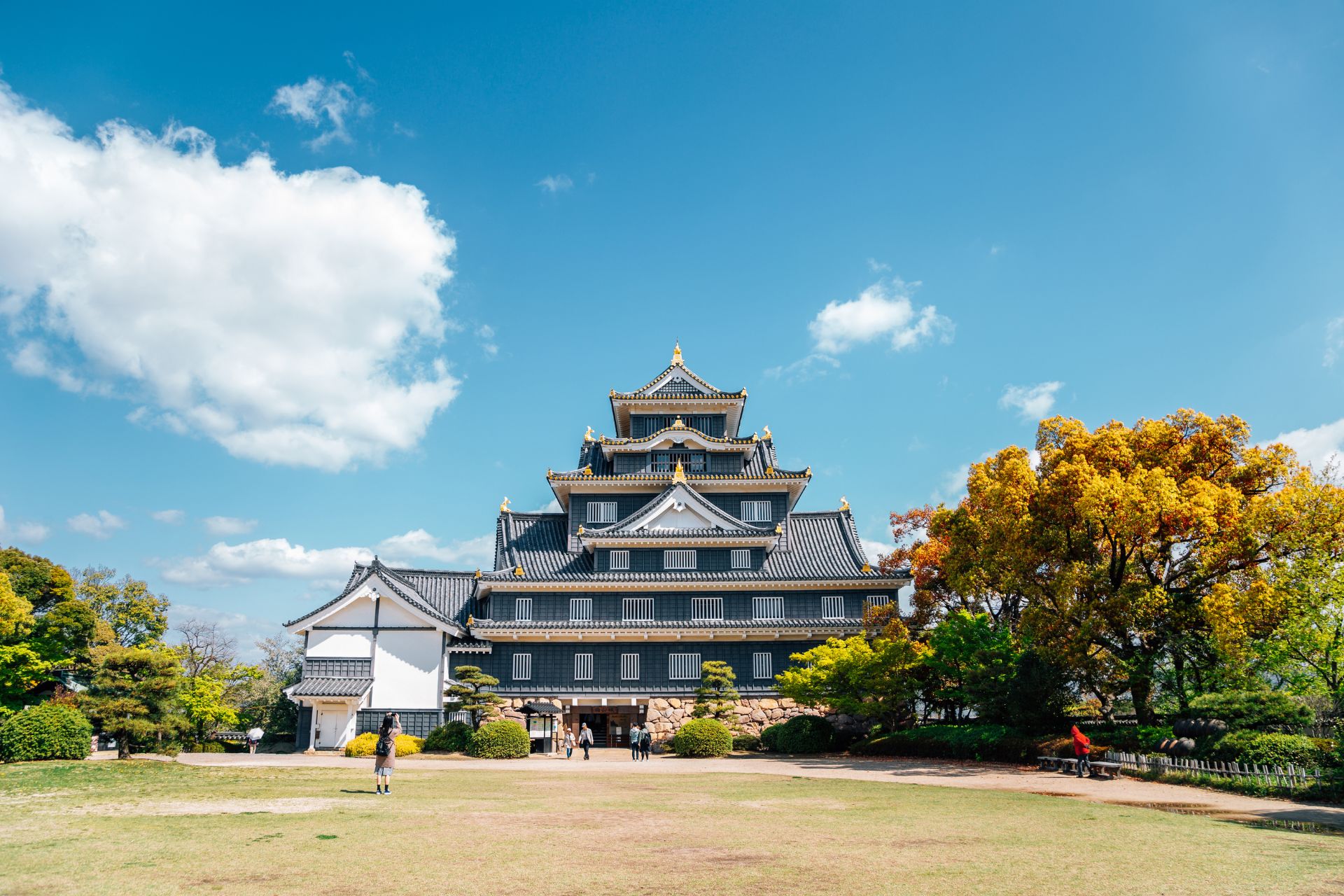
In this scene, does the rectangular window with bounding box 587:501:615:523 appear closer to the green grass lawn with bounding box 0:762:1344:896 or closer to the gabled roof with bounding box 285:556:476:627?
the gabled roof with bounding box 285:556:476:627

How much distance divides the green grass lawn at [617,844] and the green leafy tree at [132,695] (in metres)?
10.1

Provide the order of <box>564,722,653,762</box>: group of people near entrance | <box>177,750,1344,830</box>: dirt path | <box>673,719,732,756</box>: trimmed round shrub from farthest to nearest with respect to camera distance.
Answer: <box>673,719,732,756</box>: trimmed round shrub, <box>564,722,653,762</box>: group of people near entrance, <box>177,750,1344,830</box>: dirt path

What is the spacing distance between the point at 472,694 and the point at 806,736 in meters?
13.8

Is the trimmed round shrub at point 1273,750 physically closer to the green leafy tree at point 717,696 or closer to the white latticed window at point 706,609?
the green leafy tree at point 717,696

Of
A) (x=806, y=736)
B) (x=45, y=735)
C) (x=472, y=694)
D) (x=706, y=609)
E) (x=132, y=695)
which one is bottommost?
(x=806, y=736)

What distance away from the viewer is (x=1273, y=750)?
19.3 meters

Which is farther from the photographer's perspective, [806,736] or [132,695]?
[806,736]

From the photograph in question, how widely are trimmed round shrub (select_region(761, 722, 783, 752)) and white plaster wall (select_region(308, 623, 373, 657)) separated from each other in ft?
58.6

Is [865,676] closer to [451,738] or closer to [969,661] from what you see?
[969,661]

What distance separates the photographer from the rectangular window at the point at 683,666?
4069 centimetres

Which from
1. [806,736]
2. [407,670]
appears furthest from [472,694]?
[806,736]

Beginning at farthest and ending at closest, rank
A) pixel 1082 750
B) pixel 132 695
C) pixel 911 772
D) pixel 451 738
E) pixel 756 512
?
pixel 756 512 < pixel 451 738 < pixel 132 695 < pixel 911 772 < pixel 1082 750

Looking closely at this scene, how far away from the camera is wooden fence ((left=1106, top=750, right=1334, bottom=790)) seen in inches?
709

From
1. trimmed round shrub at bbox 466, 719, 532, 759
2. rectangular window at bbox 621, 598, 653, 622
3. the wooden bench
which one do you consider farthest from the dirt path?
rectangular window at bbox 621, 598, 653, 622
